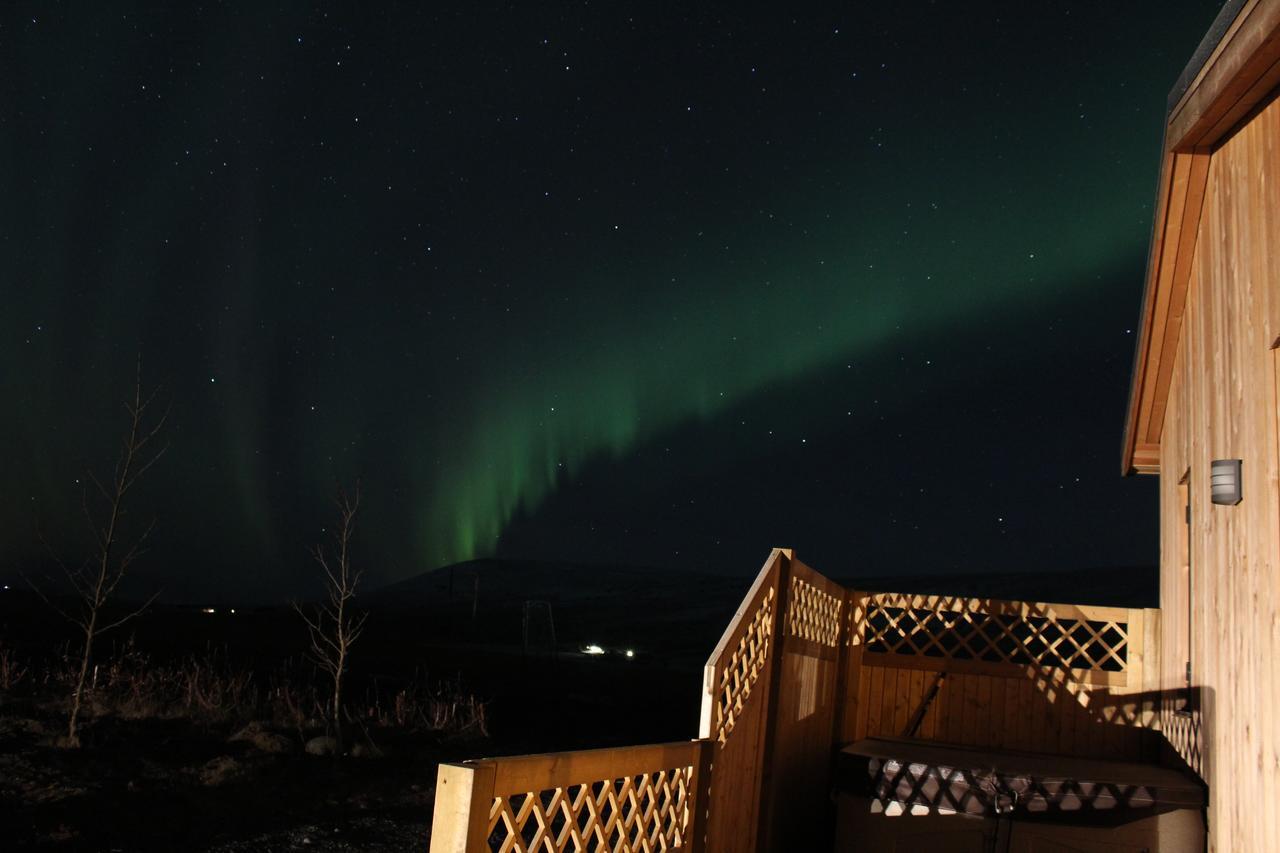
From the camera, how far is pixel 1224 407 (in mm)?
5559

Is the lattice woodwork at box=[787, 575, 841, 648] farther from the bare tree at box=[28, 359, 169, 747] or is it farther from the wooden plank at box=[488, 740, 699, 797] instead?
the bare tree at box=[28, 359, 169, 747]

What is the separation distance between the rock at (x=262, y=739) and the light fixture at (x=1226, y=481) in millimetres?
9684

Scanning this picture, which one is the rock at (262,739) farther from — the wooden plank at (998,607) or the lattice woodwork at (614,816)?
the lattice woodwork at (614,816)

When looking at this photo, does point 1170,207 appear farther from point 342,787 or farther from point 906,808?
point 342,787

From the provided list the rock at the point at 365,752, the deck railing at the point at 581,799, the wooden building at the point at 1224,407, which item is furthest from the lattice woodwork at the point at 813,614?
the rock at the point at 365,752

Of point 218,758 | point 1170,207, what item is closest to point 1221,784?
A: point 1170,207

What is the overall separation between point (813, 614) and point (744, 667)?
5.80 ft

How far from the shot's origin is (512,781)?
134 inches

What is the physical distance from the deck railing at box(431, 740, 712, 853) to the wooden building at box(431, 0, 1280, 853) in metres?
0.01

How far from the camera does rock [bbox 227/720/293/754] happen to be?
1145 centimetres

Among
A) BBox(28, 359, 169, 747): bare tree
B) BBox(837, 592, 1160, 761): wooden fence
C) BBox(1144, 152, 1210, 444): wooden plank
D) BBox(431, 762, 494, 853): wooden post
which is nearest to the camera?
BBox(431, 762, 494, 853): wooden post

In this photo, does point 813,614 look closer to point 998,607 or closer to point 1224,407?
point 998,607

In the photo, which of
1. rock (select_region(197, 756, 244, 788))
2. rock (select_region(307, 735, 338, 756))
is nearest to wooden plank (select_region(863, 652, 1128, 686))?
rock (select_region(197, 756, 244, 788))

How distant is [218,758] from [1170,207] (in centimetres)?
973
